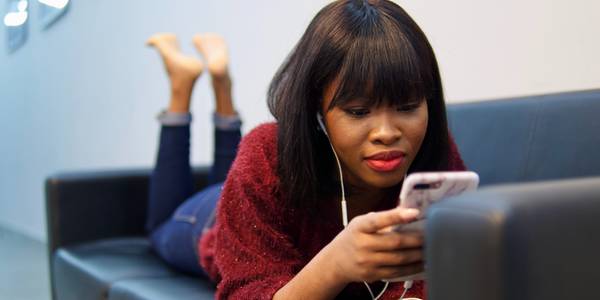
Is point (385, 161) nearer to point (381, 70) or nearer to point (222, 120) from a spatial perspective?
point (381, 70)

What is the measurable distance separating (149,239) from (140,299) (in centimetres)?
53

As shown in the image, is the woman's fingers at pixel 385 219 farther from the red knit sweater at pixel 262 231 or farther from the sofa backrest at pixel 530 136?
the sofa backrest at pixel 530 136

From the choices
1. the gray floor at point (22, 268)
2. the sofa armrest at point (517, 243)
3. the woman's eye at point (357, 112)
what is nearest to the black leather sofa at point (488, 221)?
the sofa armrest at point (517, 243)

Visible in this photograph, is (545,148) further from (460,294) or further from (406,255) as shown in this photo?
(460,294)

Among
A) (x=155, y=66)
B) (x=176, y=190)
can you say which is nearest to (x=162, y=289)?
(x=176, y=190)

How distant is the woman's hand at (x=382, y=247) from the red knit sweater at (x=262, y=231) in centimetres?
18

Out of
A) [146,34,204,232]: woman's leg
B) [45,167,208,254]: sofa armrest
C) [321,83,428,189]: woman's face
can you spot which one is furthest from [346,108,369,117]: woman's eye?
[45,167,208,254]: sofa armrest

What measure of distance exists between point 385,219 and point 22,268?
101 inches

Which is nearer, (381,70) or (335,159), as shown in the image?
(381,70)

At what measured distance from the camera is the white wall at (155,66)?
4.08 feet

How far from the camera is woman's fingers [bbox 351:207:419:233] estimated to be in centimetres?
61

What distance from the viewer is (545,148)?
3.58 feet

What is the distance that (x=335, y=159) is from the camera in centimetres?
90

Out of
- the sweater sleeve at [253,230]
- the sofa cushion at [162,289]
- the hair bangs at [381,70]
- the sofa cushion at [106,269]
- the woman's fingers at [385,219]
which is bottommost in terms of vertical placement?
the sofa cushion at [106,269]
